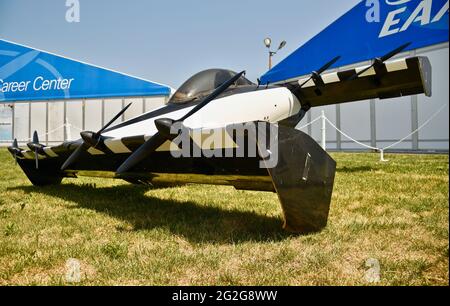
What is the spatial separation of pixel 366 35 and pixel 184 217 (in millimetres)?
17550

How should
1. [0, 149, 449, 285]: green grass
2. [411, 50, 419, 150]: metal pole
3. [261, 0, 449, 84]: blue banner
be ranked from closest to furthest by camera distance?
[0, 149, 449, 285]: green grass
[261, 0, 449, 84]: blue banner
[411, 50, 419, 150]: metal pole

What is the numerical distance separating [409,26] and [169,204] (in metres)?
15.6

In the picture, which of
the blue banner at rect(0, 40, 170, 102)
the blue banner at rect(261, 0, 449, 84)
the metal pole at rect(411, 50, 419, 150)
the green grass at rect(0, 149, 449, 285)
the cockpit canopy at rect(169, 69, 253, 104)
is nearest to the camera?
the green grass at rect(0, 149, 449, 285)

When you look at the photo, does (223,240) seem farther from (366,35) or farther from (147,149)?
(366,35)

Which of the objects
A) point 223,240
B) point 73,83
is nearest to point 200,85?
point 223,240

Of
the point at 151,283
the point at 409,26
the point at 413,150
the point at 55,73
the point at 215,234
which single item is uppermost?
the point at 409,26

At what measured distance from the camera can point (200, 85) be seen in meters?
4.78

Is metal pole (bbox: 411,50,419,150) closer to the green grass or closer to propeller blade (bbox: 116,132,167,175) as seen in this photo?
the green grass

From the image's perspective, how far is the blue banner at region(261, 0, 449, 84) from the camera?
14203 mm

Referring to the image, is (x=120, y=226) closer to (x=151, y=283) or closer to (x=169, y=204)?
(x=169, y=204)

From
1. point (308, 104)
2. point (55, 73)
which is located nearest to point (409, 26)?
point (308, 104)

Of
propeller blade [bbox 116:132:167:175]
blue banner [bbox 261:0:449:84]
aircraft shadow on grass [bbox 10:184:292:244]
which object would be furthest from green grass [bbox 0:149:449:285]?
blue banner [bbox 261:0:449:84]

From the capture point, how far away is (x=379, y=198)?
15.1 feet

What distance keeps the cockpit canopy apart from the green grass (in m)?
1.63
